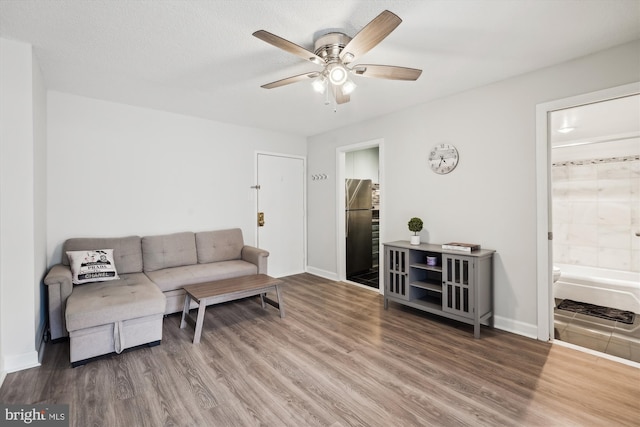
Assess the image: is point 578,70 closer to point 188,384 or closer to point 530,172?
point 530,172

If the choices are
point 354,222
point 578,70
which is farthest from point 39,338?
point 578,70

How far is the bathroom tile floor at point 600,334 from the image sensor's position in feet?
8.21

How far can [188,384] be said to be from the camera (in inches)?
81.9

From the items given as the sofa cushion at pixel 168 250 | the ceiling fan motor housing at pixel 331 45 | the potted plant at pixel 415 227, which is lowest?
the sofa cushion at pixel 168 250

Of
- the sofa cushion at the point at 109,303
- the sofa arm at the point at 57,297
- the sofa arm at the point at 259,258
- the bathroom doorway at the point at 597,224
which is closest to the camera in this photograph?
the sofa cushion at the point at 109,303

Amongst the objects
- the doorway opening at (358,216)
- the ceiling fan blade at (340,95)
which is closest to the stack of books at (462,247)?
the doorway opening at (358,216)

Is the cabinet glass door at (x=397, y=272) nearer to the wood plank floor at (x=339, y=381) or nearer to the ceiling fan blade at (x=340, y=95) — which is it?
the wood plank floor at (x=339, y=381)

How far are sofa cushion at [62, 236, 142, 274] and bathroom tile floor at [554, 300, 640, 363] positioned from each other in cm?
447

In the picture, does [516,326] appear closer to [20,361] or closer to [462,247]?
[462,247]

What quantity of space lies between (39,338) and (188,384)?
4.81 feet

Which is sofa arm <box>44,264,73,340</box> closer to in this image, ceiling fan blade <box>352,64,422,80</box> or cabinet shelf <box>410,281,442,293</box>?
ceiling fan blade <box>352,64,422,80</box>

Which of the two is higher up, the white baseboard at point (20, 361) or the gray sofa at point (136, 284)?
the gray sofa at point (136, 284)

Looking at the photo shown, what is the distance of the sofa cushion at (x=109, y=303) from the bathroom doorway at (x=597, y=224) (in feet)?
12.3

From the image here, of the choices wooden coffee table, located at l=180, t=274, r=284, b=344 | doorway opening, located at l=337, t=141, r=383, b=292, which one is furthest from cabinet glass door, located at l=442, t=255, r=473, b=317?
wooden coffee table, located at l=180, t=274, r=284, b=344
